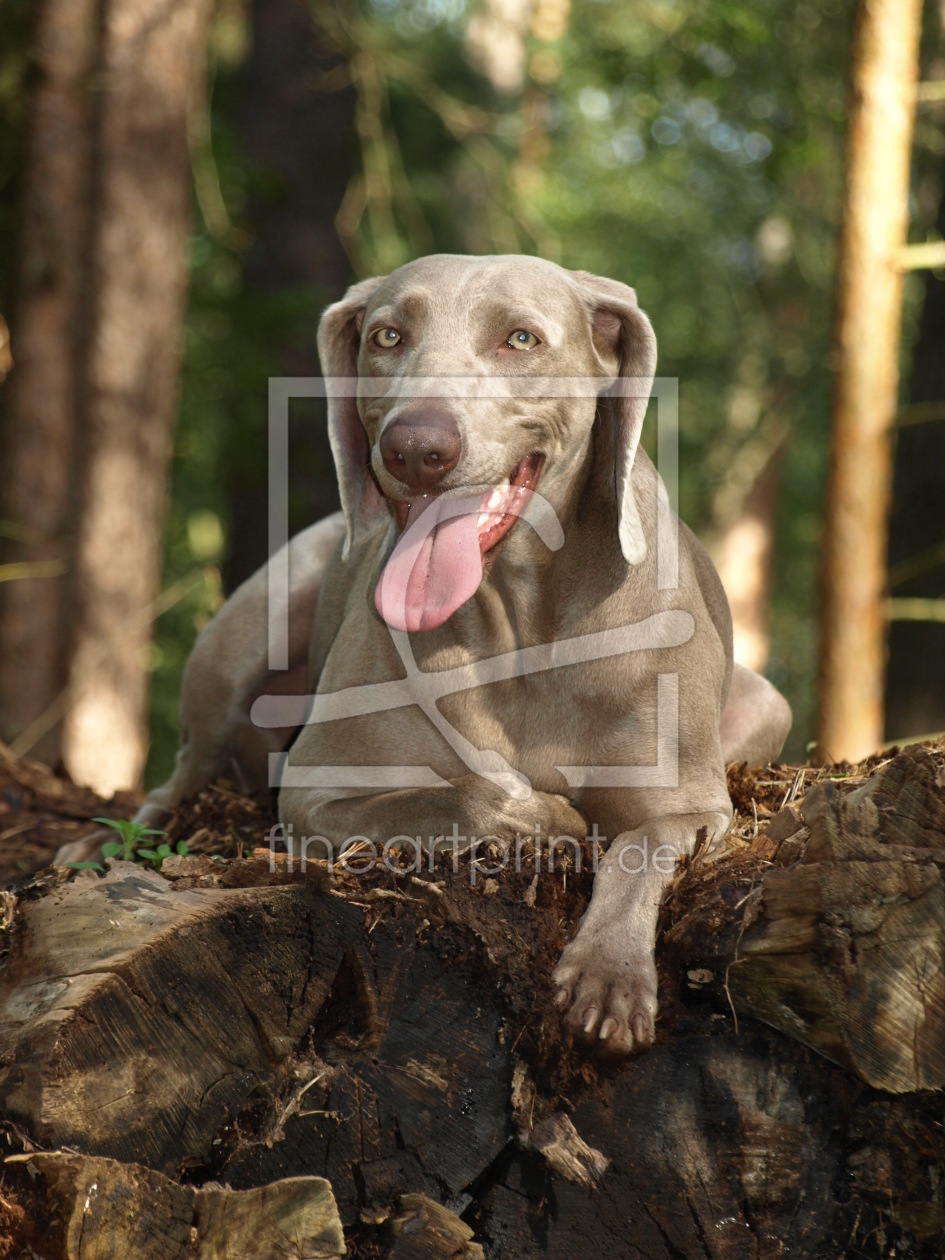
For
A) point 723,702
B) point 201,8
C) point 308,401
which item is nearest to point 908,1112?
point 723,702

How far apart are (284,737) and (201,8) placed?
16.7 ft

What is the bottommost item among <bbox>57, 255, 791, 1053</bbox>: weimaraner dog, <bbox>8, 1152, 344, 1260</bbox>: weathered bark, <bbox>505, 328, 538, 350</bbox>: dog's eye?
<bbox>8, 1152, 344, 1260</bbox>: weathered bark

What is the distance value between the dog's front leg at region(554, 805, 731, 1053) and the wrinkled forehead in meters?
1.32

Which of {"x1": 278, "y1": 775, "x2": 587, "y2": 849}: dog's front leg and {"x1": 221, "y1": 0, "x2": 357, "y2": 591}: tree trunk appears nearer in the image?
{"x1": 278, "y1": 775, "x2": 587, "y2": 849}: dog's front leg

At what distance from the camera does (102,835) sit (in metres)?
4.04

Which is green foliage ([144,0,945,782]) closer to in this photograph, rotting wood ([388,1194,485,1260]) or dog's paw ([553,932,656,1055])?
dog's paw ([553,932,656,1055])

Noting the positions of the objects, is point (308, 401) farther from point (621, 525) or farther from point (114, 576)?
point (621, 525)

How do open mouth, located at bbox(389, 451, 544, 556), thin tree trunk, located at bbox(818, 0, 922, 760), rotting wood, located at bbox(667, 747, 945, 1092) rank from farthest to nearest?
thin tree trunk, located at bbox(818, 0, 922, 760)
open mouth, located at bbox(389, 451, 544, 556)
rotting wood, located at bbox(667, 747, 945, 1092)

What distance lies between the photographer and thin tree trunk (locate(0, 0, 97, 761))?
22.7 feet

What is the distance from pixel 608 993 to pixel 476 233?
525 inches

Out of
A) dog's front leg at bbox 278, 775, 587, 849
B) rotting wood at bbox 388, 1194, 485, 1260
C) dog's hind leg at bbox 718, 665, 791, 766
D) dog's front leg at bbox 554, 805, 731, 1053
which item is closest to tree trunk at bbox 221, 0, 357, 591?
dog's hind leg at bbox 718, 665, 791, 766

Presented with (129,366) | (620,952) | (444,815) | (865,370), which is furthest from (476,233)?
(620,952)

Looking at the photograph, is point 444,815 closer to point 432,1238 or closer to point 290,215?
point 432,1238

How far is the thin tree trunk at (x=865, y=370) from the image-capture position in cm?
587
